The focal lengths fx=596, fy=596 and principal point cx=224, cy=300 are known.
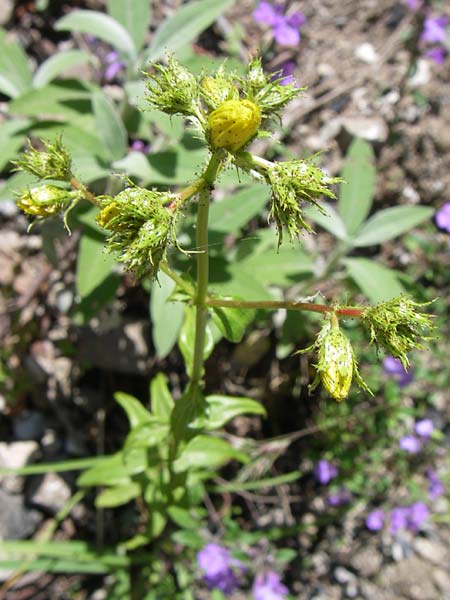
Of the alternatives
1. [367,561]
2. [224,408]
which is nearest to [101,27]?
[224,408]

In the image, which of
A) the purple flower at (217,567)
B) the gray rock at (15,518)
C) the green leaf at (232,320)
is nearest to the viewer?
the green leaf at (232,320)

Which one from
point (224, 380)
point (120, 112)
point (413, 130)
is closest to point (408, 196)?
point (413, 130)

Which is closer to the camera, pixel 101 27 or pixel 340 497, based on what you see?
pixel 101 27

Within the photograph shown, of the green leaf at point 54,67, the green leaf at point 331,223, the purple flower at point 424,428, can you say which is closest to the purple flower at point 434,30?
the green leaf at point 331,223

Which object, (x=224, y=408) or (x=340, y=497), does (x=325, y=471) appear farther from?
(x=224, y=408)

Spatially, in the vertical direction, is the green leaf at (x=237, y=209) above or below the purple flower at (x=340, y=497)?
above

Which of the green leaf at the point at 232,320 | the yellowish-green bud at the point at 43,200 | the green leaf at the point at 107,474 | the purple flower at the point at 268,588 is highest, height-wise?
the yellowish-green bud at the point at 43,200

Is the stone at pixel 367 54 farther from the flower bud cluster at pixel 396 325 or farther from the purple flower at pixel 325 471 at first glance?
the flower bud cluster at pixel 396 325
